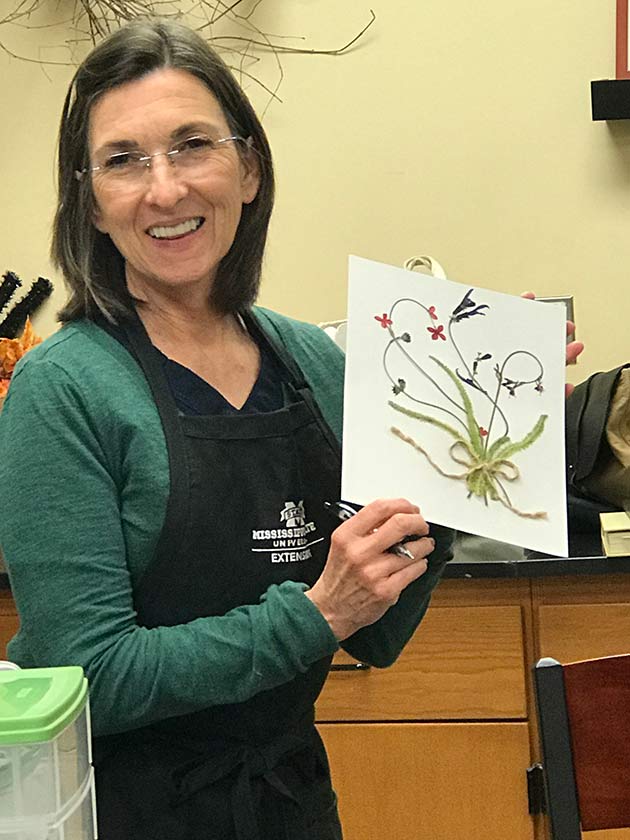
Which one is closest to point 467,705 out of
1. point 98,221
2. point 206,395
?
point 206,395

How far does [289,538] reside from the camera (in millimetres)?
1039

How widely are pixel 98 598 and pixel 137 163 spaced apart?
38 centimetres

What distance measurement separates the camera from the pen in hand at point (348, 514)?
986mm

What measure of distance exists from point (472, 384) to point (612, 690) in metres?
0.30

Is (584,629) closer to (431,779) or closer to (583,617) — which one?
(583,617)

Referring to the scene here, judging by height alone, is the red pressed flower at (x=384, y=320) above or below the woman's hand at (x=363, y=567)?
above

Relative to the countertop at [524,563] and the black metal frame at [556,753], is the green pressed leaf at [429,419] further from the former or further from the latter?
the countertop at [524,563]

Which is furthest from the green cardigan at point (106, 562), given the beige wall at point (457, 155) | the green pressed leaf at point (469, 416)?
the beige wall at point (457, 155)

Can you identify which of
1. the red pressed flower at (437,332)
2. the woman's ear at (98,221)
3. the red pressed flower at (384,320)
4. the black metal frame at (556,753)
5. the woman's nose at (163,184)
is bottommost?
the black metal frame at (556,753)

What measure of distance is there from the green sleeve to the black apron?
1.7 inches

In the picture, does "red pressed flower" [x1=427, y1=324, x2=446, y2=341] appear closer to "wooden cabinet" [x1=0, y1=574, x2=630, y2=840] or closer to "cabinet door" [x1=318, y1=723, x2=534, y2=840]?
"wooden cabinet" [x1=0, y1=574, x2=630, y2=840]

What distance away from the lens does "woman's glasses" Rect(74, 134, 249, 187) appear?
1021 mm

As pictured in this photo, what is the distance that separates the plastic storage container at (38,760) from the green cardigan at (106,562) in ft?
0.90

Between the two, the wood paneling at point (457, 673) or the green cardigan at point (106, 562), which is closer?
the green cardigan at point (106, 562)
